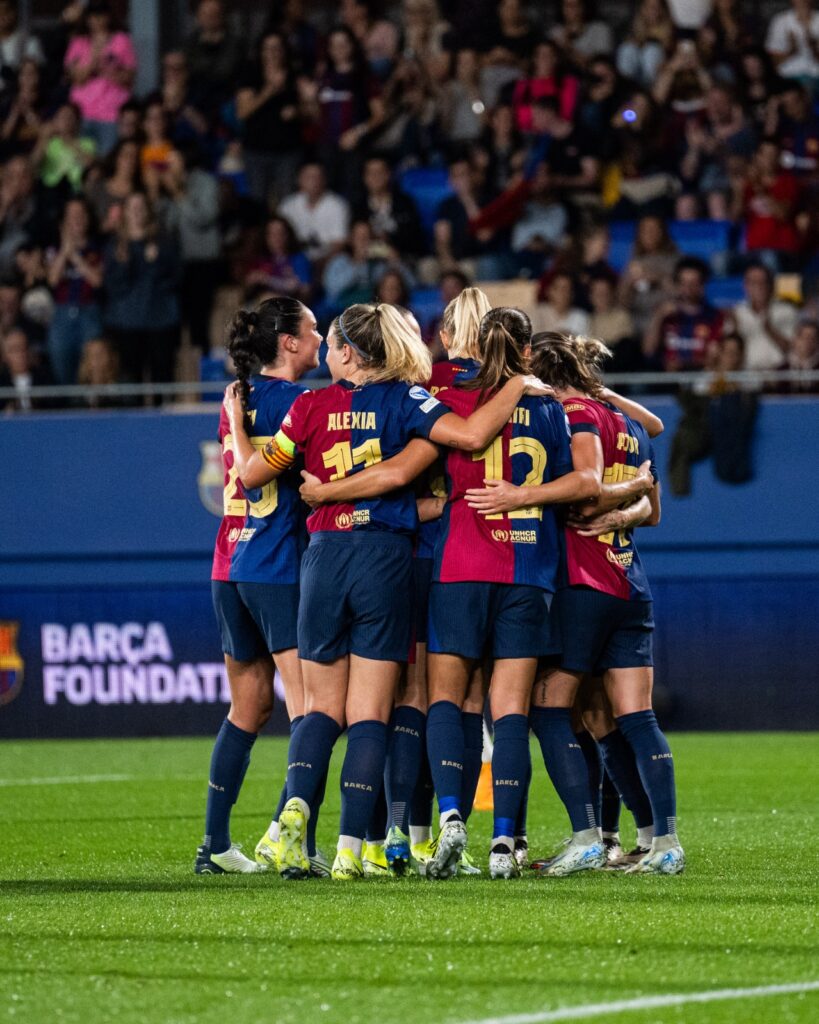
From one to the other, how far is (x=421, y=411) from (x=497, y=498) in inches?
16.3

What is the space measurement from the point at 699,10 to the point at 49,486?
7.81 metres

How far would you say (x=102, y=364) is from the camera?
15750 mm

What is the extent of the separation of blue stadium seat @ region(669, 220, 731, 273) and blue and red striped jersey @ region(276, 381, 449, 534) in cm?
1028

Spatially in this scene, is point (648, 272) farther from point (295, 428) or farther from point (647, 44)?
point (295, 428)

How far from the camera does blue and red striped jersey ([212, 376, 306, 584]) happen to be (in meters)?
6.70

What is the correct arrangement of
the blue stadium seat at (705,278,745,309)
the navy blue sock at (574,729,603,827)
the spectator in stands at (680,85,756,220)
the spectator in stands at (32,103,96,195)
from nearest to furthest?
1. the navy blue sock at (574,729,603,827)
2. the blue stadium seat at (705,278,745,309)
3. the spectator in stands at (680,85,756,220)
4. the spectator in stands at (32,103,96,195)

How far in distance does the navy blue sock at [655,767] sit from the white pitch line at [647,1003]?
2.20 meters

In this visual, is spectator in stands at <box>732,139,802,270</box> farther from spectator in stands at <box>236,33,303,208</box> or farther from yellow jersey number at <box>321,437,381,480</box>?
yellow jersey number at <box>321,437,381,480</box>

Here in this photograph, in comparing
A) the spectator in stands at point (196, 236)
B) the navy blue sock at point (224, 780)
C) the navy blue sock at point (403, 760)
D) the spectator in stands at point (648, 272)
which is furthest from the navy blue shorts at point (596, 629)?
the spectator in stands at point (196, 236)

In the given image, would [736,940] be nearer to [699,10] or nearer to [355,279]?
[355,279]

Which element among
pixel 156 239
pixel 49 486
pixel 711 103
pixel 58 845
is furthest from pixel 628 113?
pixel 58 845

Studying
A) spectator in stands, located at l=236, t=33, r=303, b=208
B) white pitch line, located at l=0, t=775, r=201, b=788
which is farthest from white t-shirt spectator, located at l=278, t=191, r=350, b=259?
white pitch line, located at l=0, t=775, r=201, b=788

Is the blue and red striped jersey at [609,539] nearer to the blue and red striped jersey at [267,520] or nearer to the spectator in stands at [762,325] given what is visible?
the blue and red striped jersey at [267,520]

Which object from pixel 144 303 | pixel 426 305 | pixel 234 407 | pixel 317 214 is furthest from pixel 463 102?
pixel 234 407
